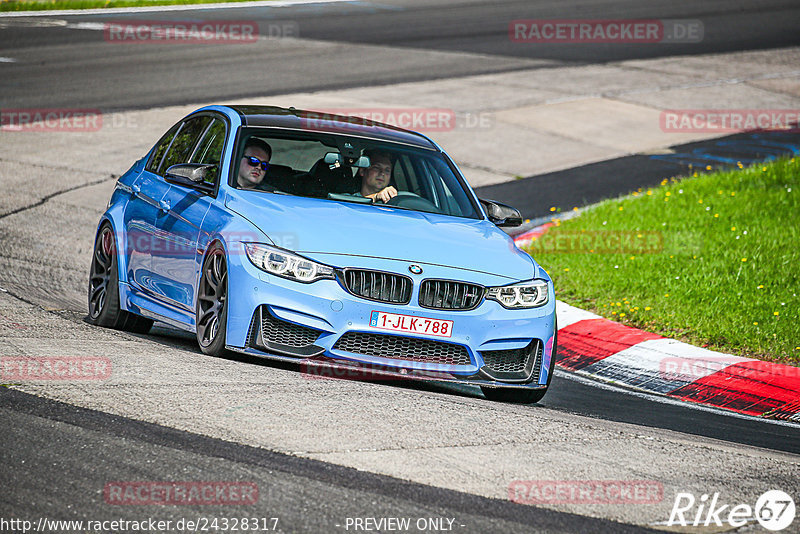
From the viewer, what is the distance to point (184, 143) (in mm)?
8531

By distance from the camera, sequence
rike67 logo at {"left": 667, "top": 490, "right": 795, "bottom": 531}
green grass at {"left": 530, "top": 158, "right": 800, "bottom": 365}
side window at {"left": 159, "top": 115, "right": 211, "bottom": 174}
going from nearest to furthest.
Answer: rike67 logo at {"left": 667, "top": 490, "right": 795, "bottom": 531} → side window at {"left": 159, "top": 115, "right": 211, "bottom": 174} → green grass at {"left": 530, "top": 158, "right": 800, "bottom": 365}

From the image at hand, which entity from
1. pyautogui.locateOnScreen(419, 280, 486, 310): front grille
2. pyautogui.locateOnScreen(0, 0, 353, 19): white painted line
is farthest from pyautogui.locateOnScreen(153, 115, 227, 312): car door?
pyautogui.locateOnScreen(0, 0, 353, 19): white painted line

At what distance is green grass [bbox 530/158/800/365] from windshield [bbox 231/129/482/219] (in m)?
2.36

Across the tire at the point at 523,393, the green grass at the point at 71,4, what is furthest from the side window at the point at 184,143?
the green grass at the point at 71,4

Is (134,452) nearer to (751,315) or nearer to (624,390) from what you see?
(624,390)

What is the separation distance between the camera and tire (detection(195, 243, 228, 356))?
666cm

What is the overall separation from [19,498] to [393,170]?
432cm

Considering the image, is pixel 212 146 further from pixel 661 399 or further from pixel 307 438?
pixel 661 399

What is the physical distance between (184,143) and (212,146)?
58cm

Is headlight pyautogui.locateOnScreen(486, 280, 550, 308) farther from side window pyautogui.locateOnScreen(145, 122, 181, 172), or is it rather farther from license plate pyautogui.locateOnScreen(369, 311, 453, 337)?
side window pyautogui.locateOnScreen(145, 122, 181, 172)

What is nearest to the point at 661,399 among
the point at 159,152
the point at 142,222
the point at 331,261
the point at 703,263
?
the point at 331,261

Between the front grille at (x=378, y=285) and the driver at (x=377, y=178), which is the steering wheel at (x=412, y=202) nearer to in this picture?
the driver at (x=377, y=178)

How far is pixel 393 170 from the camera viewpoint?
8.04 m

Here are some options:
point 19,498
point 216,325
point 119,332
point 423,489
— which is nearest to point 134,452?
point 19,498
